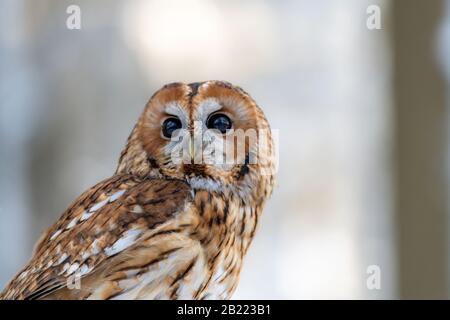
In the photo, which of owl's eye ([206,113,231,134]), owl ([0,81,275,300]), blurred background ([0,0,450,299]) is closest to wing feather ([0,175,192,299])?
owl ([0,81,275,300])

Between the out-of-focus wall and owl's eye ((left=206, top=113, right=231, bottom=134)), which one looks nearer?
owl's eye ((left=206, top=113, right=231, bottom=134))

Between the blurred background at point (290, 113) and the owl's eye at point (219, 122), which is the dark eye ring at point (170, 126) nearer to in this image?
the owl's eye at point (219, 122)

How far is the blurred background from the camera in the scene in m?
1.65

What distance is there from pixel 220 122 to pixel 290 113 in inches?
31.7

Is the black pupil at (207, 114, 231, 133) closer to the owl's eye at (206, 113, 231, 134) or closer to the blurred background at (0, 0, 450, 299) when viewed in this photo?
the owl's eye at (206, 113, 231, 134)

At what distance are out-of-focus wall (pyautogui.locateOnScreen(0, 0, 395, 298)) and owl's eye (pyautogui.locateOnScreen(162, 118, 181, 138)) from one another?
420 millimetres

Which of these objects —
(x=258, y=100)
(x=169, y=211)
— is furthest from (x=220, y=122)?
(x=258, y=100)

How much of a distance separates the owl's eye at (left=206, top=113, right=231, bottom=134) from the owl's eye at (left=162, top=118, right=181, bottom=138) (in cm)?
4

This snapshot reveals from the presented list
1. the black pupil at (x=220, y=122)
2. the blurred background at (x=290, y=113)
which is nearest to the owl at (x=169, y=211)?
the black pupil at (x=220, y=122)

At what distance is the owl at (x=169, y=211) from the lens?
3.21 ft

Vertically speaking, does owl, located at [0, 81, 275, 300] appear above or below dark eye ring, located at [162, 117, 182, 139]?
below

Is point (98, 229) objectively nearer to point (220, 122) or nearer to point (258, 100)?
point (220, 122)

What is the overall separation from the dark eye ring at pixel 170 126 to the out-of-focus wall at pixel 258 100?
1.38 ft

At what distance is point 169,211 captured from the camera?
39.9 inches
